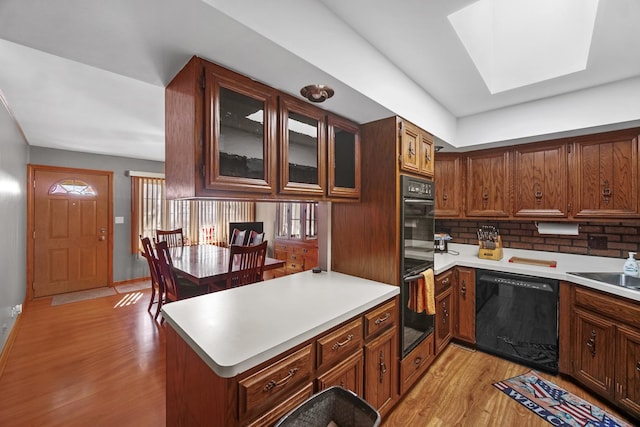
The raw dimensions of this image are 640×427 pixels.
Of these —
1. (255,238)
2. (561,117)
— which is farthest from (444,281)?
(255,238)

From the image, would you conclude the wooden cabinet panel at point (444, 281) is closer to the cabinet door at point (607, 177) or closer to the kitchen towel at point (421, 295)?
the kitchen towel at point (421, 295)

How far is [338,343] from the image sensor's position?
1.32 metres

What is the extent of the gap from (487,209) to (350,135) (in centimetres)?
185

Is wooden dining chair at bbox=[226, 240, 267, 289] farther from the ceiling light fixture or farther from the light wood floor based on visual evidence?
the ceiling light fixture

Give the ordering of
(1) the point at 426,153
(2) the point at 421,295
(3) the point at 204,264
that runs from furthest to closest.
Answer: (3) the point at 204,264 < (1) the point at 426,153 < (2) the point at 421,295

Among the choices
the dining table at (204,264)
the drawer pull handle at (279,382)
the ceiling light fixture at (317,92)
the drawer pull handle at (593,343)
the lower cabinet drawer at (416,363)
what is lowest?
the lower cabinet drawer at (416,363)

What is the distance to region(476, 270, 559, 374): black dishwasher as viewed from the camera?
7.00 feet

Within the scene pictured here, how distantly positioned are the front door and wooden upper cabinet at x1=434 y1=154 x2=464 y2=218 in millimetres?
5261

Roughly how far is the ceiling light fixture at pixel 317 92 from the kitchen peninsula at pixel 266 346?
3.74 feet

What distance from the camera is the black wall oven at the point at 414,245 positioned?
6.08ft

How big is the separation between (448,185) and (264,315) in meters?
2.59

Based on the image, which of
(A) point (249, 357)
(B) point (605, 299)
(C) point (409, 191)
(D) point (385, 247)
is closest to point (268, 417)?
(A) point (249, 357)

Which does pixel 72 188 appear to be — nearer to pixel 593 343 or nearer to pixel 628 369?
pixel 593 343

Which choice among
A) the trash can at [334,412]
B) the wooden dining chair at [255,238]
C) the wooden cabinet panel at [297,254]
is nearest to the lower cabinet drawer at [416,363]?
the trash can at [334,412]
